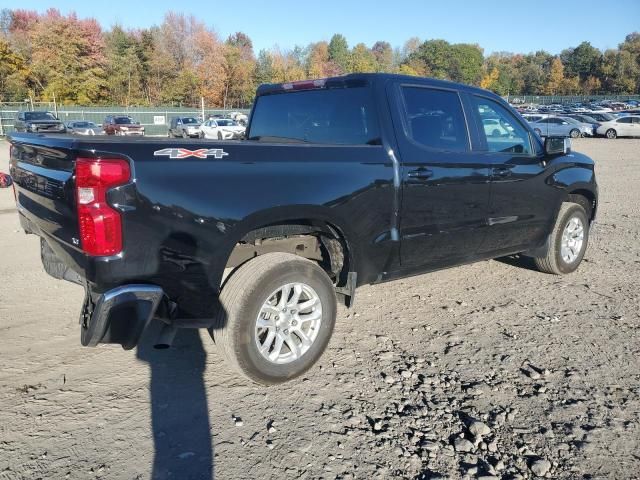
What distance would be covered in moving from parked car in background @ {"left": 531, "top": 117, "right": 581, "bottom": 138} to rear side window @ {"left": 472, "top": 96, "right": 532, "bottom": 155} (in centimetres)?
3160

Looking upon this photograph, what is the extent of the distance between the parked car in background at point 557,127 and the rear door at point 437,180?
32378mm

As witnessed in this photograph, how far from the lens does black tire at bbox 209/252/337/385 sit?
3107mm

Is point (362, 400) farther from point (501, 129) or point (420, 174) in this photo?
point (501, 129)

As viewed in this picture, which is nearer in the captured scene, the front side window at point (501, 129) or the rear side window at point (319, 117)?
the rear side window at point (319, 117)

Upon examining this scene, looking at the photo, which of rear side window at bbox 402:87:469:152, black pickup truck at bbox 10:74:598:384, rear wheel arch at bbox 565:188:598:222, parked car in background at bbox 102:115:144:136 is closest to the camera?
black pickup truck at bbox 10:74:598:384

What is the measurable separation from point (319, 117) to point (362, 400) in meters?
2.22

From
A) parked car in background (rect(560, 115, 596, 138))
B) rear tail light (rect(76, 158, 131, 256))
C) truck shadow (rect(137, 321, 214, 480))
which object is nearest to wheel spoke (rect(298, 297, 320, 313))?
truck shadow (rect(137, 321, 214, 480))

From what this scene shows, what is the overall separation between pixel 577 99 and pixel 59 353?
341ft

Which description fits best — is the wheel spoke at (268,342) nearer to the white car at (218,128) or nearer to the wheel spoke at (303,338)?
the wheel spoke at (303,338)

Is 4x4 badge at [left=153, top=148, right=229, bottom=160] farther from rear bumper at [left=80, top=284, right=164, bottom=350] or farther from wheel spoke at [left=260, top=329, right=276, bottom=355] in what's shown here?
wheel spoke at [left=260, top=329, right=276, bottom=355]

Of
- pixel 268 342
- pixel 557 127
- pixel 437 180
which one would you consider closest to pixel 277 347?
pixel 268 342

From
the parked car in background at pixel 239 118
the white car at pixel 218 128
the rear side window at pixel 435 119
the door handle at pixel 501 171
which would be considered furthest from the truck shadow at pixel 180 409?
the parked car in background at pixel 239 118

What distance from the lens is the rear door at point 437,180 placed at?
3855 mm

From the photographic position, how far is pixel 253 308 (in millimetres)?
3145
